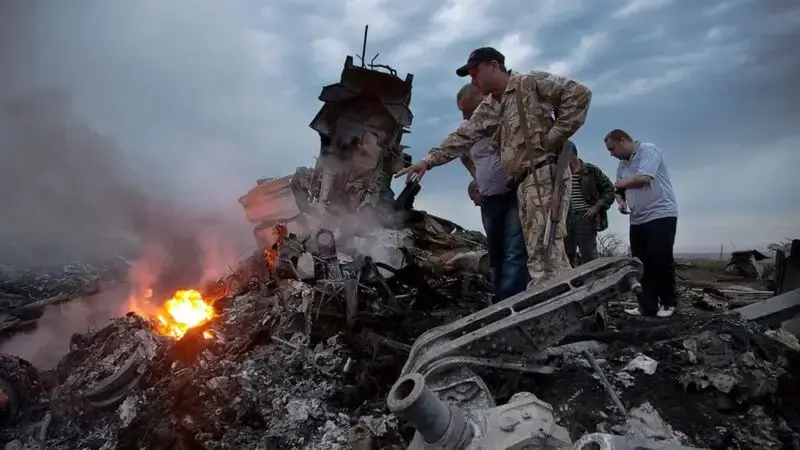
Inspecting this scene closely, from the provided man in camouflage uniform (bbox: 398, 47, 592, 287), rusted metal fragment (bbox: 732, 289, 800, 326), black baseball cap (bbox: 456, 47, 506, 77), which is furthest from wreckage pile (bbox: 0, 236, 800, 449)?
black baseball cap (bbox: 456, 47, 506, 77)

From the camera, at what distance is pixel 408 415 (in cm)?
177

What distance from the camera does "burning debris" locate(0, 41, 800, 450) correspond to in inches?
97.4

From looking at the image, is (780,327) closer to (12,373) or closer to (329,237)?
(329,237)

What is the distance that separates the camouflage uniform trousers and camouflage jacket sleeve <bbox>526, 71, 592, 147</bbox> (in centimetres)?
26

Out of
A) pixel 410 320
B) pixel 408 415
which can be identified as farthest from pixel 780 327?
pixel 408 415

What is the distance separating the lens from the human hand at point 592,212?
231 inches

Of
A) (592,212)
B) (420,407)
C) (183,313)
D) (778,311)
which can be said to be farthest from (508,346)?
(183,313)

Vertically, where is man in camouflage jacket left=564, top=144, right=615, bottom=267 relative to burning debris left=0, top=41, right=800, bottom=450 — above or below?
above

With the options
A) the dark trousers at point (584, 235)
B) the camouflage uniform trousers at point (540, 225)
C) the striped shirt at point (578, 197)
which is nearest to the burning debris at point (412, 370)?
the camouflage uniform trousers at point (540, 225)

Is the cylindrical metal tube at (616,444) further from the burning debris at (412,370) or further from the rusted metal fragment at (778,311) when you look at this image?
the rusted metal fragment at (778,311)

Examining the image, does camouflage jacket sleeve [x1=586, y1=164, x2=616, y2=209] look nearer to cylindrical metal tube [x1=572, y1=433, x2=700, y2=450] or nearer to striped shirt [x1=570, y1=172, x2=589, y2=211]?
striped shirt [x1=570, y1=172, x2=589, y2=211]

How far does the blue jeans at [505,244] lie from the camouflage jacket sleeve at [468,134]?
1.66 feet

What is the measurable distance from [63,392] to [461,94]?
474 centimetres

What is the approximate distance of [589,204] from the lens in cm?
606
